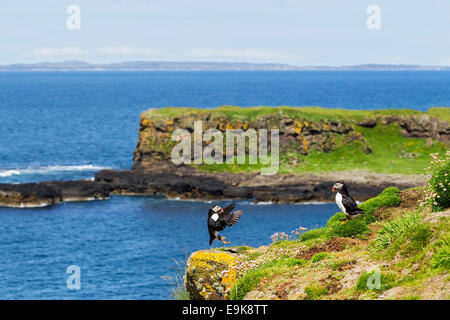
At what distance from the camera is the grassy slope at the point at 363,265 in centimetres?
1720

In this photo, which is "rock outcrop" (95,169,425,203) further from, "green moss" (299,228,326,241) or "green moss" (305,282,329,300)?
"green moss" (305,282,329,300)

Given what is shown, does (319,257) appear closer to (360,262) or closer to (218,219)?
(360,262)

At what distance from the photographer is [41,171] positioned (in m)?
104

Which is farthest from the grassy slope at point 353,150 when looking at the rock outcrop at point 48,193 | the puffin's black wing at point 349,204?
the puffin's black wing at point 349,204

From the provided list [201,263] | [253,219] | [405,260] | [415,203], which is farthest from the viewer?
[253,219]

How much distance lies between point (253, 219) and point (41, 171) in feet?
146

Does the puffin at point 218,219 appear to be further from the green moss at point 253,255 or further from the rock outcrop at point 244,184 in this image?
the rock outcrop at point 244,184

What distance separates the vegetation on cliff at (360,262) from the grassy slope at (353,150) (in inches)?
2571

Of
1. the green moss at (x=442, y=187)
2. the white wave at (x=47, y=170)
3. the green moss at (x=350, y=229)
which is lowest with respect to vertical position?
the white wave at (x=47, y=170)

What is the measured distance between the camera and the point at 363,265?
19.2m

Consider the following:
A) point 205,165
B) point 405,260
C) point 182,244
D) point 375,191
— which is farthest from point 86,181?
point 405,260

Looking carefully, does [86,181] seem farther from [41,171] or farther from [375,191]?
[375,191]

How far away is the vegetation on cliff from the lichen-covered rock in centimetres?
27
